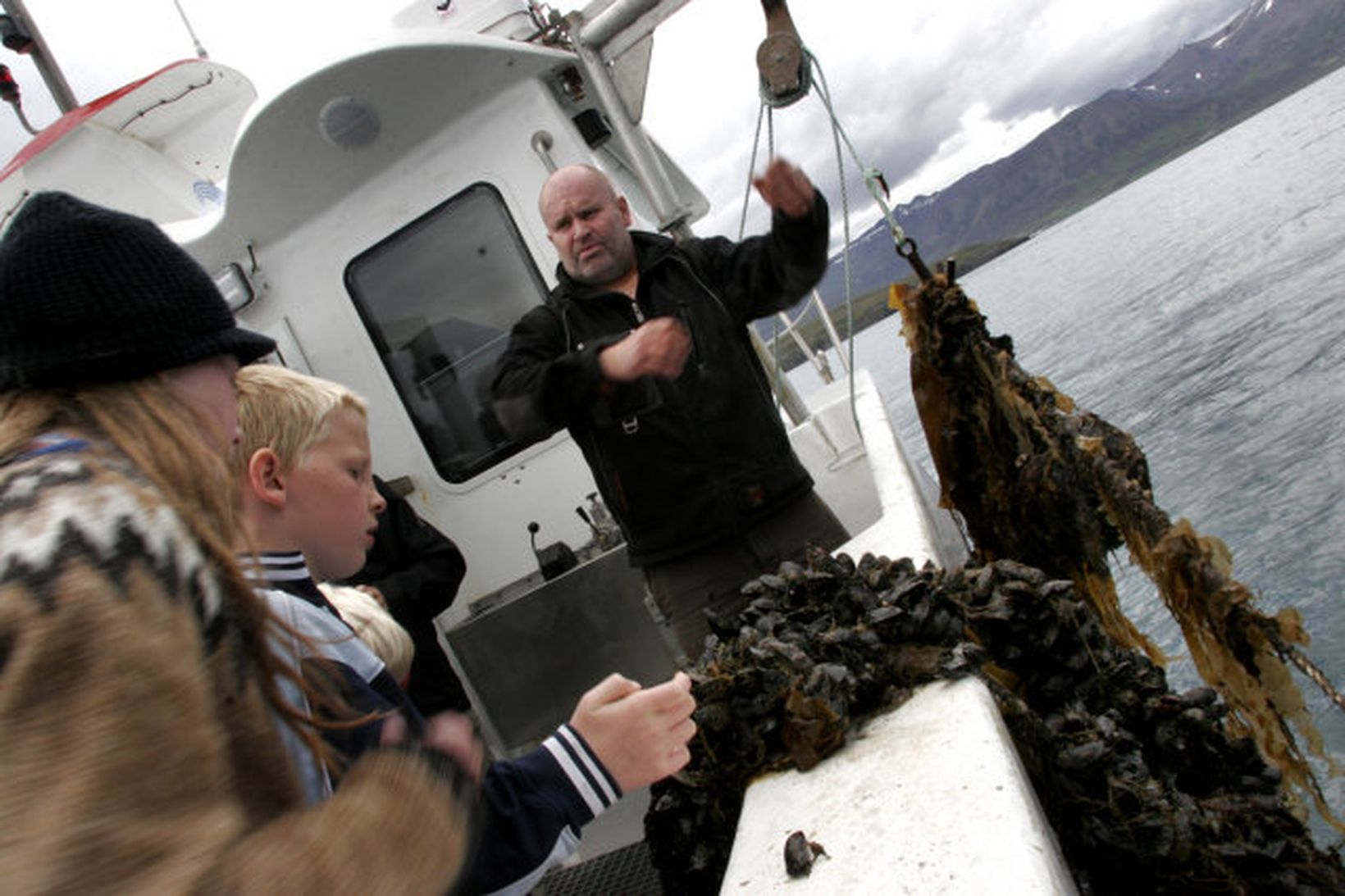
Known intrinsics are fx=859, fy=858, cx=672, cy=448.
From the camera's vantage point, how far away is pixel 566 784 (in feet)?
4.60

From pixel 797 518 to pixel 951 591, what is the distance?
0.98 metres

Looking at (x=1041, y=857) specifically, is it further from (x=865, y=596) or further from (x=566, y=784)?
(x=865, y=596)

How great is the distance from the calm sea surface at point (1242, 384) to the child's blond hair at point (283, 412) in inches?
144

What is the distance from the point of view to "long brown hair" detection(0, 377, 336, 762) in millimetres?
849

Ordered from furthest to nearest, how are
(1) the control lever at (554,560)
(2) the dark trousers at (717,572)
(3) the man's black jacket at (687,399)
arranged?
(1) the control lever at (554,560)
(2) the dark trousers at (717,572)
(3) the man's black jacket at (687,399)

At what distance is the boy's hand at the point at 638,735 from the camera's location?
54.7 inches

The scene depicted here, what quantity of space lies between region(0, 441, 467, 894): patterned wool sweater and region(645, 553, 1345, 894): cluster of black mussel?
977 millimetres

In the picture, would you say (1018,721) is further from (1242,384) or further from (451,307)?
(1242,384)

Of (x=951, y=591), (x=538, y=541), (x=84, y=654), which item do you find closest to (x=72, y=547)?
(x=84, y=654)

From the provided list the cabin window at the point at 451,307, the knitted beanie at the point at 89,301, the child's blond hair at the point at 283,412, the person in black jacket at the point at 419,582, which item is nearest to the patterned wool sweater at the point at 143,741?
the knitted beanie at the point at 89,301

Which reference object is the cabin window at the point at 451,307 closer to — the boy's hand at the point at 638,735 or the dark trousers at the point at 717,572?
the dark trousers at the point at 717,572

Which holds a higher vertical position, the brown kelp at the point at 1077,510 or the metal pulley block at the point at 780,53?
the metal pulley block at the point at 780,53

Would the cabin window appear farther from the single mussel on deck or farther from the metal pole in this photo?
the metal pole

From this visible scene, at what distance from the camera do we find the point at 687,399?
3.12 metres
